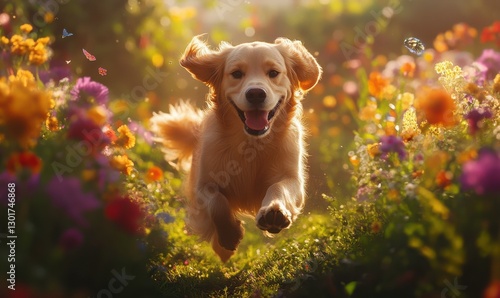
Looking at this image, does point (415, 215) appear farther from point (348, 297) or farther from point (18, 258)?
point (18, 258)

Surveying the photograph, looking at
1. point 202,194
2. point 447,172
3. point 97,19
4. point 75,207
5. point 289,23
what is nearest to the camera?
point 75,207

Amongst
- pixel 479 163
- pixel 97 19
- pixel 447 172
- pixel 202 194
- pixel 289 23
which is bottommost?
pixel 289 23

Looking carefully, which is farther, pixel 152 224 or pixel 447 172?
pixel 152 224

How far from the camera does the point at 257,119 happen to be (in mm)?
3965

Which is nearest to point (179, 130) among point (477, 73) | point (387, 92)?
point (387, 92)

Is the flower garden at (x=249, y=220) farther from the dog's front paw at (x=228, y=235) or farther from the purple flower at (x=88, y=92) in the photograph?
the dog's front paw at (x=228, y=235)

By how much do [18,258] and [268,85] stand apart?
2366 millimetres

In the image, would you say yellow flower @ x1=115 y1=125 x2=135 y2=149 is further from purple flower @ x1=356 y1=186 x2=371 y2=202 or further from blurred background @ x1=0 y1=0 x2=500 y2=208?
blurred background @ x1=0 y1=0 x2=500 y2=208

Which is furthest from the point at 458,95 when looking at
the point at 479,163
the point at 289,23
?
the point at 289,23

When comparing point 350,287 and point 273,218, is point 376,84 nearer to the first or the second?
point 273,218

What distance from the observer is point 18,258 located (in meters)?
1.93

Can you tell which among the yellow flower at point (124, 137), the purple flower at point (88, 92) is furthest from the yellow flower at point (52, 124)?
the yellow flower at point (124, 137)

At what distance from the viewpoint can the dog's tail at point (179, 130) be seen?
5531 millimetres

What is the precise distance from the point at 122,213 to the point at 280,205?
1.39 m
